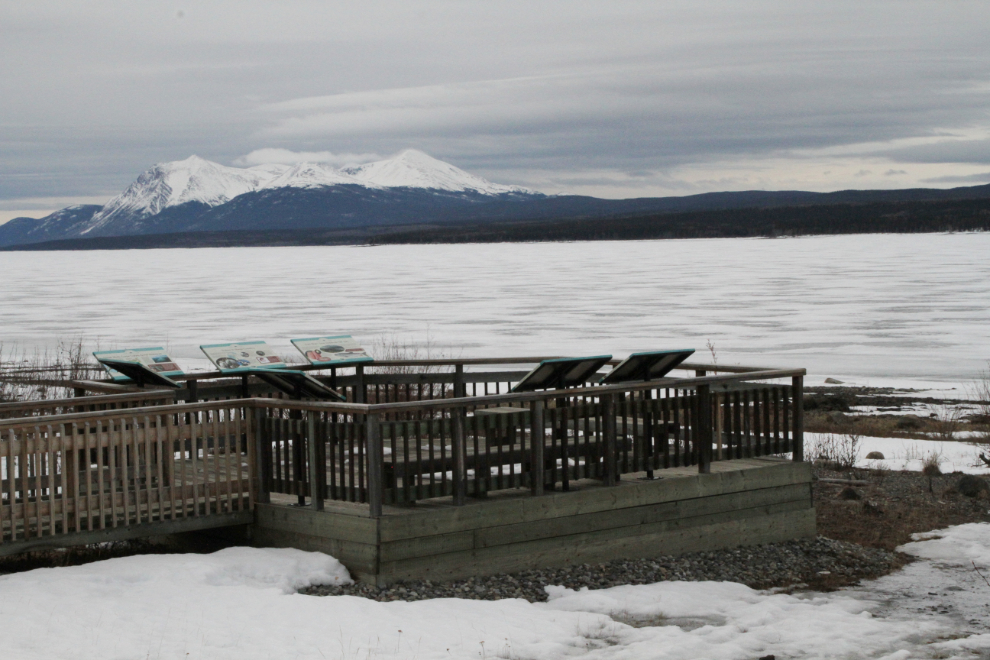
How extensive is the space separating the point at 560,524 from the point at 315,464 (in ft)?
6.99

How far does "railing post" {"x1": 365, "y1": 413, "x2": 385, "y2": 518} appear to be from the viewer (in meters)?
9.05

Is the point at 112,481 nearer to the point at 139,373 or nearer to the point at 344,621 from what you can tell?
the point at 139,373

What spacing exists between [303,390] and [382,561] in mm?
1915

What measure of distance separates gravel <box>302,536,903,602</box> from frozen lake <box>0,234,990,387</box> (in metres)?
16.3

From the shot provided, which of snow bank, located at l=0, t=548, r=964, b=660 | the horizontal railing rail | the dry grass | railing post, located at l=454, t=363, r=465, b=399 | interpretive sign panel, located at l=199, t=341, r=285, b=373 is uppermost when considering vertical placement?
interpretive sign panel, located at l=199, t=341, r=285, b=373

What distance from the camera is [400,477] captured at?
32.5ft

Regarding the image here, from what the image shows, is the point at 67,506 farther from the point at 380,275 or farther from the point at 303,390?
the point at 380,275

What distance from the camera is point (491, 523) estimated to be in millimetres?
9656

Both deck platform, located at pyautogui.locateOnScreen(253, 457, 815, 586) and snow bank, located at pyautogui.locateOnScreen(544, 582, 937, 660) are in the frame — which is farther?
deck platform, located at pyautogui.locateOnScreen(253, 457, 815, 586)

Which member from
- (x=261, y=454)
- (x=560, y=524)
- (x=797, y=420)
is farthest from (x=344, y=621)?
(x=797, y=420)

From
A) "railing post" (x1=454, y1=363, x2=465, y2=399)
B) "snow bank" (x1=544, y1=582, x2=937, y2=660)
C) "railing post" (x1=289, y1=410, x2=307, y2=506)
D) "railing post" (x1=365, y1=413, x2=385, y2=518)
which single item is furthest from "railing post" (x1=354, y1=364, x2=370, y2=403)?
"snow bank" (x1=544, y1=582, x2=937, y2=660)

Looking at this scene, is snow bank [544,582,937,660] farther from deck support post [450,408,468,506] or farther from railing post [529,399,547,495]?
deck support post [450,408,468,506]

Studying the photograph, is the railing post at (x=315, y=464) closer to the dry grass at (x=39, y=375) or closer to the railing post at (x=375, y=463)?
the railing post at (x=375, y=463)

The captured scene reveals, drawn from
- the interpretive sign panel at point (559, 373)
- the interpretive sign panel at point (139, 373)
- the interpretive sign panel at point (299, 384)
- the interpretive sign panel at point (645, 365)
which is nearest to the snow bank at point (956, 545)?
the interpretive sign panel at point (645, 365)
